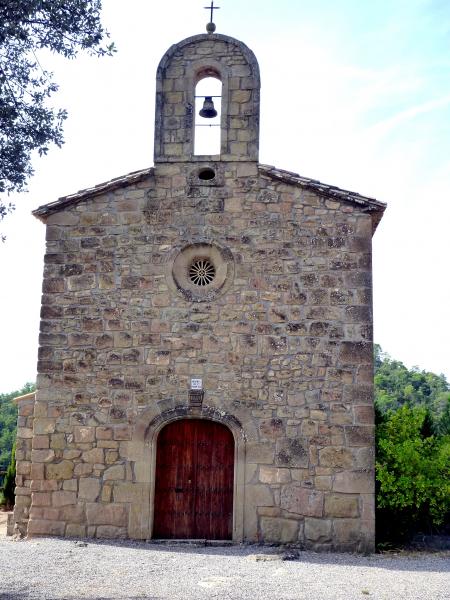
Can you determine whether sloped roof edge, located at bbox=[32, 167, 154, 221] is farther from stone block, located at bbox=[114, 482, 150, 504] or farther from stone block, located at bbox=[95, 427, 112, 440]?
stone block, located at bbox=[114, 482, 150, 504]

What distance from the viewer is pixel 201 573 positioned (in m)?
8.16

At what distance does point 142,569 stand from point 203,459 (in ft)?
8.28

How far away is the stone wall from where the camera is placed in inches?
401

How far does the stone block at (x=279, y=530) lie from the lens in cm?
1000

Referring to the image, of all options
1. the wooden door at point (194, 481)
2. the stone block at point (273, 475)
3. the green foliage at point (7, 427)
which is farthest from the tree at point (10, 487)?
the green foliage at point (7, 427)

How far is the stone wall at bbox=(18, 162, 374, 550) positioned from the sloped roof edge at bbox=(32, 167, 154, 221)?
79 millimetres

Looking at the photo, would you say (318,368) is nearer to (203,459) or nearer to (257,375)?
(257,375)

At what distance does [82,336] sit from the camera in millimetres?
10898

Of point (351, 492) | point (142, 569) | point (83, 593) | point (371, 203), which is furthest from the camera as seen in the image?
point (371, 203)

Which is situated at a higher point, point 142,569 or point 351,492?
point 351,492

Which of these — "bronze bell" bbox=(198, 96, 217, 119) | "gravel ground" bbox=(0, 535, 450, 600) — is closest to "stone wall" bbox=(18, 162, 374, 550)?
"gravel ground" bbox=(0, 535, 450, 600)

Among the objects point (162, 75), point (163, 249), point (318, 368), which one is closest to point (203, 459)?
point (318, 368)

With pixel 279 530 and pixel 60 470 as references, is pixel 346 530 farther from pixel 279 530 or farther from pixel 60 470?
pixel 60 470

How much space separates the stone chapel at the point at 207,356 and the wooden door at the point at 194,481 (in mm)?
21
